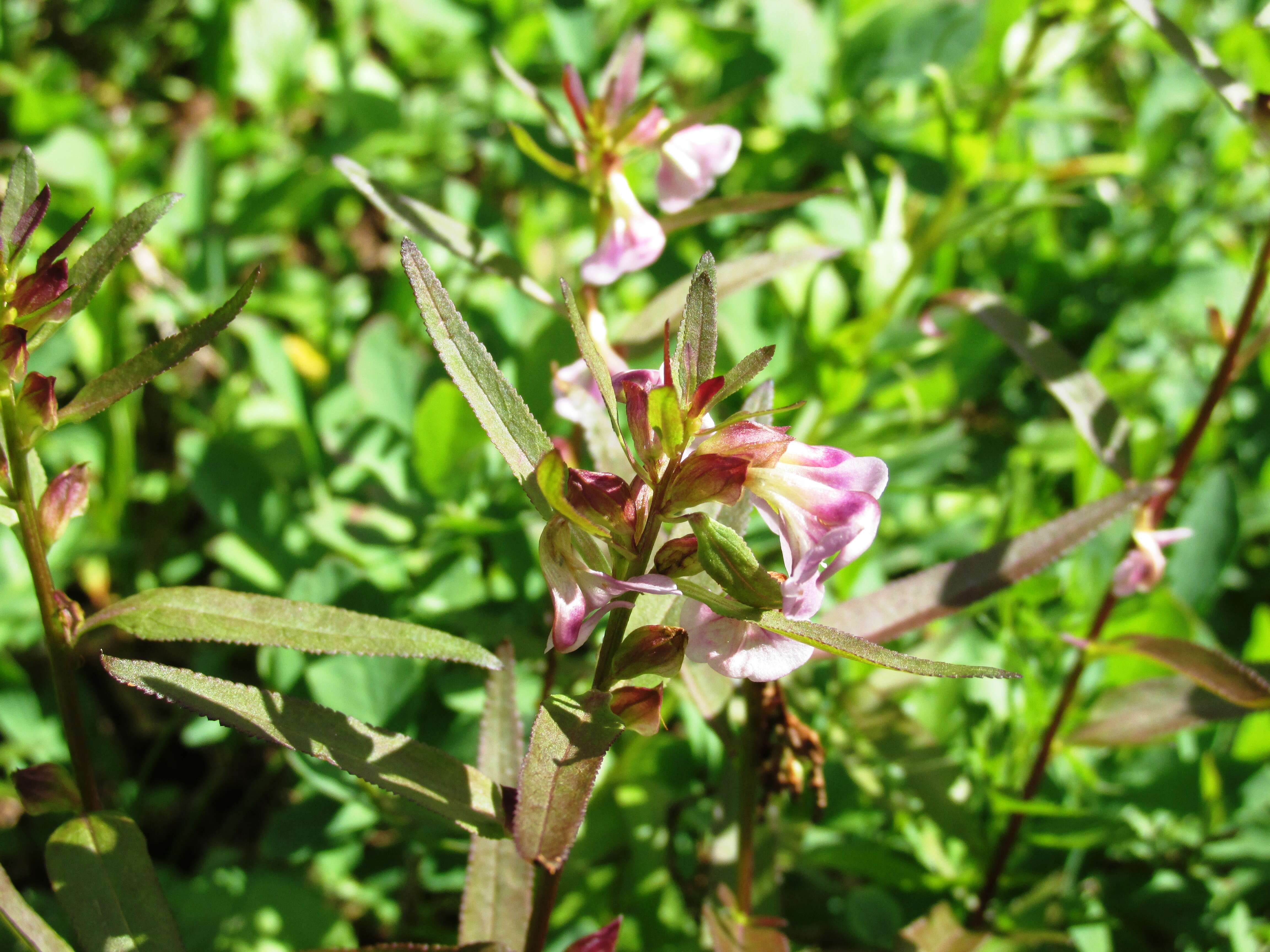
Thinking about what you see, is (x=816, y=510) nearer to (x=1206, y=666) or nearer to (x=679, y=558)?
(x=679, y=558)

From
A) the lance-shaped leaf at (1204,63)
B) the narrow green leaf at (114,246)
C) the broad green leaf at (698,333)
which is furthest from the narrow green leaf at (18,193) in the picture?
the lance-shaped leaf at (1204,63)

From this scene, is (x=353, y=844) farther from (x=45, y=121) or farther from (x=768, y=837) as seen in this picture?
(x=45, y=121)

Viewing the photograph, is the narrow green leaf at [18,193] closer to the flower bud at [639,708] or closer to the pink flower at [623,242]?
the pink flower at [623,242]

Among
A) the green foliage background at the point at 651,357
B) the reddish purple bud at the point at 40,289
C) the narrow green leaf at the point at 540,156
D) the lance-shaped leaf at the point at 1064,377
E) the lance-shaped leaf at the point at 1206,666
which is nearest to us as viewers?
the reddish purple bud at the point at 40,289

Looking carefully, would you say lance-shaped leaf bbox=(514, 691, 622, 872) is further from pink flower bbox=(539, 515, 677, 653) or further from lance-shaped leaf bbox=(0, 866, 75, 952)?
lance-shaped leaf bbox=(0, 866, 75, 952)

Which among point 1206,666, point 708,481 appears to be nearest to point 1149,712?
point 1206,666

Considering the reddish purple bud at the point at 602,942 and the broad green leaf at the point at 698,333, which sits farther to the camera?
the reddish purple bud at the point at 602,942
